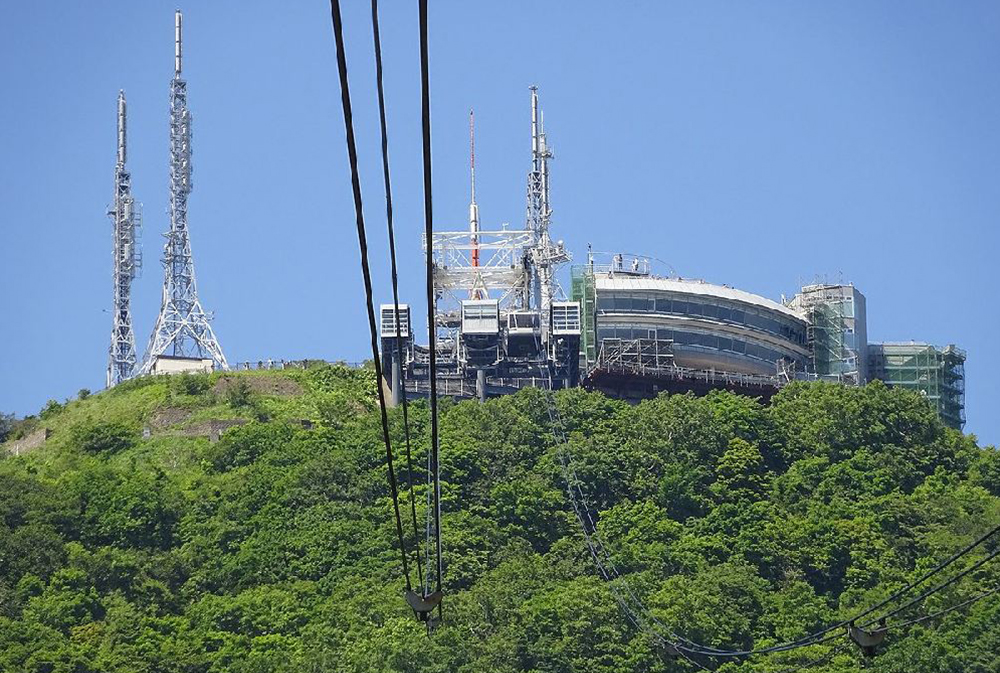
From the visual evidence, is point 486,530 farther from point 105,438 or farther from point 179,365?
point 179,365

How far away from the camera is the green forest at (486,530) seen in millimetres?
88500

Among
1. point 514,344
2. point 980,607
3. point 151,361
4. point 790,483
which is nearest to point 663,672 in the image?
point 980,607

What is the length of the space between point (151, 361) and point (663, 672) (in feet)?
169

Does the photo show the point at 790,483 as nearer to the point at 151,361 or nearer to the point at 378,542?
the point at 378,542

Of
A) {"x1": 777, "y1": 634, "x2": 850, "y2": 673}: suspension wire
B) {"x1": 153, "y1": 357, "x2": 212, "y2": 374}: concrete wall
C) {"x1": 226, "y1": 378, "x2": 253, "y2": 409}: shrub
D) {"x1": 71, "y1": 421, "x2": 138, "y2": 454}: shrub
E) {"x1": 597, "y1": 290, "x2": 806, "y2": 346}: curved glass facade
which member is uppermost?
{"x1": 597, "y1": 290, "x2": 806, "y2": 346}: curved glass facade

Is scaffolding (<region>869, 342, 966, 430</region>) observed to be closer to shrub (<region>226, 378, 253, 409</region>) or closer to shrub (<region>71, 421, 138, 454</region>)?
shrub (<region>226, 378, 253, 409</region>)

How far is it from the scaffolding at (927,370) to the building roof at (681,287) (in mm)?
8423

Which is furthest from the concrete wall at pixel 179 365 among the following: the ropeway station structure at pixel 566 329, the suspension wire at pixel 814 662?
the suspension wire at pixel 814 662

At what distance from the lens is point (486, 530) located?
99.8m

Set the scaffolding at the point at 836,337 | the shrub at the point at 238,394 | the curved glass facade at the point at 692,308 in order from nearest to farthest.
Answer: the shrub at the point at 238,394 → the curved glass facade at the point at 692,308 → the scaffolding at the point at 836,337

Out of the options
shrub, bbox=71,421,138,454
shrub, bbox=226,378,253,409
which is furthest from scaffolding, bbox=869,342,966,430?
shrub, bbox=71,421,138,454

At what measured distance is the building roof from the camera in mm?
122188

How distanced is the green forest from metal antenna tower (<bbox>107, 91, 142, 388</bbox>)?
8.11 meters

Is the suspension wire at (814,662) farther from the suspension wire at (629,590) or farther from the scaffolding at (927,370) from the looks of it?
the scaffolding at (927,370)
